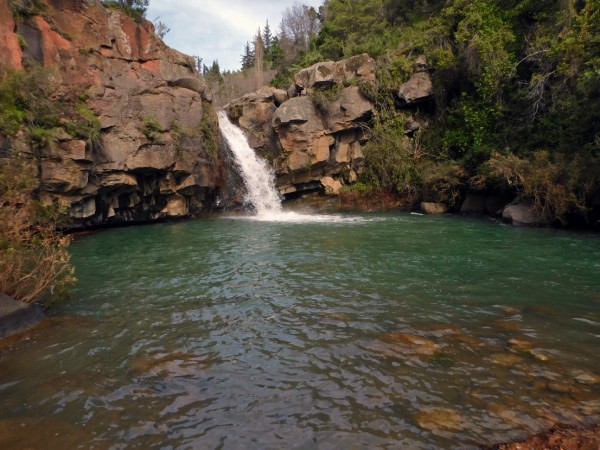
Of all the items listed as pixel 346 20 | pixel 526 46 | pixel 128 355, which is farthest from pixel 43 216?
pixel 346 20

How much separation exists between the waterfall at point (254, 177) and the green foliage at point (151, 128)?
6136mm

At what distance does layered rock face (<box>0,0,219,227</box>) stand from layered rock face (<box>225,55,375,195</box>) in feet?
13.7

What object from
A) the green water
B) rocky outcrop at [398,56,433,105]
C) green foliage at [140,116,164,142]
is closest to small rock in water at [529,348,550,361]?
the green water

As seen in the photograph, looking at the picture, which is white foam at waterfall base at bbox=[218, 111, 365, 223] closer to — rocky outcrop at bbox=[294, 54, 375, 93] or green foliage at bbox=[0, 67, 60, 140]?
rocky outcrop at bbox=[294, 54, 375, 93]

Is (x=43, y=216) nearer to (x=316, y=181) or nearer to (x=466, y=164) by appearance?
(x=316, y=181)

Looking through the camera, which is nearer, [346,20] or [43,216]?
[43,216]

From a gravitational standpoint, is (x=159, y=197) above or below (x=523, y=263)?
above

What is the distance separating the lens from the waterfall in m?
24.1

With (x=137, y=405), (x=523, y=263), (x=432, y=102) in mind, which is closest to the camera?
(x=137, y=405)

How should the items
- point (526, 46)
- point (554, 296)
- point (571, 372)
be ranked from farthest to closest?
point (526, 46), point (554, 296), point (571, 372)

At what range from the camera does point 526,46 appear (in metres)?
18.7

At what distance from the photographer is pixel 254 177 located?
80.6 feet

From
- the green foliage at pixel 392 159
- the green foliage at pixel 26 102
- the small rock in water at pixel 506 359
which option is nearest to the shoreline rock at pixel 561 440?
the small rock in water at pixel 506 359

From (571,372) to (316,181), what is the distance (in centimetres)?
2130
